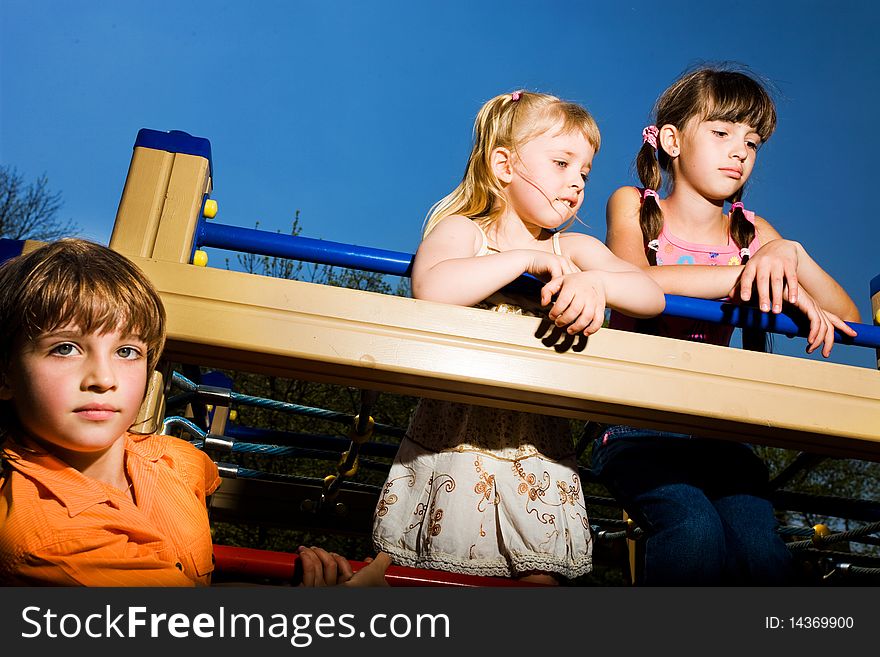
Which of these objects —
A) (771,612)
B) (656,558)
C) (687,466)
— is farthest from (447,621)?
(687,466)

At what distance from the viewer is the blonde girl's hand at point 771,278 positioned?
125 centimetres

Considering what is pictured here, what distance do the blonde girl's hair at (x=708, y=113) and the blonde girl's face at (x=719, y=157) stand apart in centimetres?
2

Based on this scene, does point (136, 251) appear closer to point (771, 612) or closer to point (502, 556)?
point (502, 556)

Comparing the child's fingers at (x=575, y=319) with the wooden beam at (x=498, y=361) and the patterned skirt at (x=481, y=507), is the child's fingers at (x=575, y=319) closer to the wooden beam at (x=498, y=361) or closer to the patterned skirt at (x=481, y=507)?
the wooden beam at (x=498, y=361)

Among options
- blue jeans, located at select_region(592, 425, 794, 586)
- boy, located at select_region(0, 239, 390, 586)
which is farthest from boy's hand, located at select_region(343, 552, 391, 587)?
blue jeans, located at select_region(592, 425, 794, 586)

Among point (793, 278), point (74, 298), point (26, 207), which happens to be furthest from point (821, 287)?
point (26, 207)

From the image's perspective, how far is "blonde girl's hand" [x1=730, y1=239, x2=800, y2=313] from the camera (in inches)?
49.1

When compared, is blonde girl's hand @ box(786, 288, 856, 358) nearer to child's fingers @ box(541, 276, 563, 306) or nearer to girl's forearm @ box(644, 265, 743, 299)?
girl's forearm @ box(644, 265, 743, 299)

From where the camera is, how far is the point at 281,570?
91cm

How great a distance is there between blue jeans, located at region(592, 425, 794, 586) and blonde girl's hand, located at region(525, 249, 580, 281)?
19.9 inches

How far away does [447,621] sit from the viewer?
2.35 ft

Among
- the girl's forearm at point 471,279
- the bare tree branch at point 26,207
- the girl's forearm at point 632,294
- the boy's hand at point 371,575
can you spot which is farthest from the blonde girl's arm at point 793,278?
the bare tree branch at point 26,207

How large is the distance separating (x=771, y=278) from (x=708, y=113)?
0.59 meters

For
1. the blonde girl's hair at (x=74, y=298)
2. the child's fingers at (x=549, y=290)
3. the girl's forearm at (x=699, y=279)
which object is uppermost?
the girl's forearm at (x=699, y=279)
